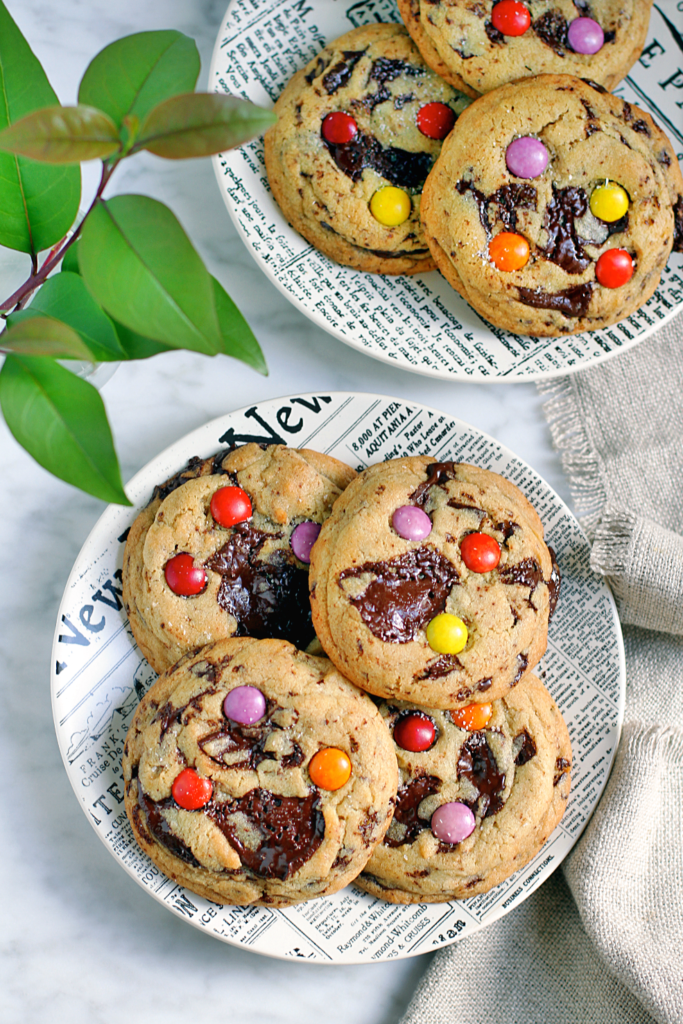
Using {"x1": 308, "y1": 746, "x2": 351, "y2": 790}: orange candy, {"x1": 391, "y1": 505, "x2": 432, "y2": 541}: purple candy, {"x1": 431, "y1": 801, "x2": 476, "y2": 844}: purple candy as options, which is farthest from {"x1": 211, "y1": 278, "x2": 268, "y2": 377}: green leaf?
{"x1": 431, "y1": 801, "x2": 476, "y2": 844}: purple candy

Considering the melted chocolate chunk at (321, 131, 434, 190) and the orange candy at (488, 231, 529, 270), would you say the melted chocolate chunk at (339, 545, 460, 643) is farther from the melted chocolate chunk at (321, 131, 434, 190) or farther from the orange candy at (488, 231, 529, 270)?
the melted chocolate chunk at (321, 131, 434, 190)

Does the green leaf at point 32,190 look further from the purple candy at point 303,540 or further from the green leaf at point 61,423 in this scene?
the purple candy at point 303,540

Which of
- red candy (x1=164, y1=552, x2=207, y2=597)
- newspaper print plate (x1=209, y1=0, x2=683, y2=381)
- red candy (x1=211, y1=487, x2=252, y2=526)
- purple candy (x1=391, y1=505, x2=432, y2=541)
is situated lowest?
red candy (x1=164, y1=552, x2=207, y2=597)

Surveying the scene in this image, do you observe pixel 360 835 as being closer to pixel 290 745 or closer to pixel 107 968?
pixel 290 745

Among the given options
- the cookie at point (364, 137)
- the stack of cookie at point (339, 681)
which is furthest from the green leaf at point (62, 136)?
the cookie at point (364, 137)

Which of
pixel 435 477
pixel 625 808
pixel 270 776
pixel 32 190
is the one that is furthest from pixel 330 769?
pixel 32 190

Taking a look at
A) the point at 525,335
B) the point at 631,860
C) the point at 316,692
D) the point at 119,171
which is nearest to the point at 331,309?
the point at 525,335

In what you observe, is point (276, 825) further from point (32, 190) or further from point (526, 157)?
point (526, 157)
